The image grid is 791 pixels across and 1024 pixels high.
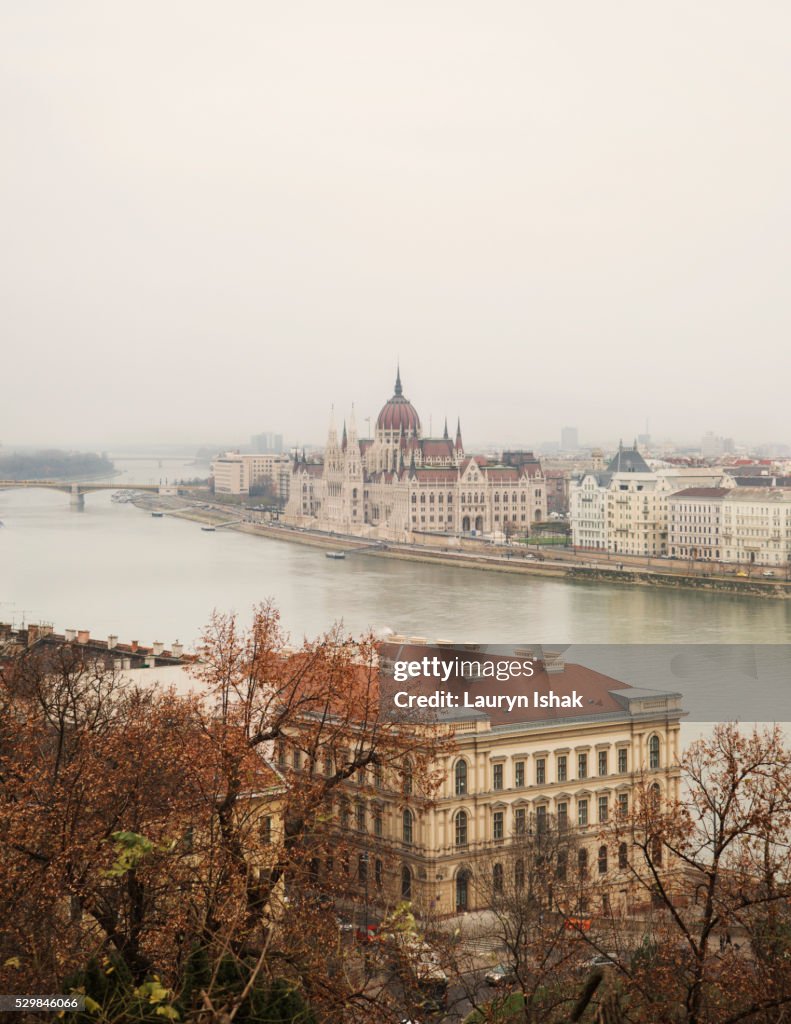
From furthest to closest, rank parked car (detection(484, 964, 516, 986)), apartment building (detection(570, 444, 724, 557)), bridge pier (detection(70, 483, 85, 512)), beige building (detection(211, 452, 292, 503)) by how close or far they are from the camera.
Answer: beige building (detection(211, 452, 292, 503))
bridge pier (detection(70, 483, 85, 512))
apartment building (detection(570, 444, 724, 557))
parked car (detection(484, 964, 516, 986))

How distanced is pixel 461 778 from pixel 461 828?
151 millimetres

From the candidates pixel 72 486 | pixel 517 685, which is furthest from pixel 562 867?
pixel 72 486

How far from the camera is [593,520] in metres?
21.0

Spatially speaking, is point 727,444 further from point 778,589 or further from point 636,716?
point 636,716

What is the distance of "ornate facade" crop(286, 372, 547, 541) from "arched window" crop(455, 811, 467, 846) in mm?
18795

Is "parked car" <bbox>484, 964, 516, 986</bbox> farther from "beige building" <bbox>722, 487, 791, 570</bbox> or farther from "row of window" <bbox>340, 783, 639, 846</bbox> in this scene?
"beige building" <bbox>722, 487, 791, 570</bbox>

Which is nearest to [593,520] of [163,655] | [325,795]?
[163,655]

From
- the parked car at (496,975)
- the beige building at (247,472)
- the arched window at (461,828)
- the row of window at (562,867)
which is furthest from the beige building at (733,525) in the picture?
the beige building at (247,472)

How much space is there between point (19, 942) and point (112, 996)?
463mm

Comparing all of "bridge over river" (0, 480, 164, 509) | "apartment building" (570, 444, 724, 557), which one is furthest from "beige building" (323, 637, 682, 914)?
"bridge over river" (0, 480, 164, 509)

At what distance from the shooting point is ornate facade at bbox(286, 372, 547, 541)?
24969 mm

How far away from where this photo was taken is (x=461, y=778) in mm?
4605

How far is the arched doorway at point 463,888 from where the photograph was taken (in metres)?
4.42

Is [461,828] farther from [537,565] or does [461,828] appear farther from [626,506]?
[626,506]
